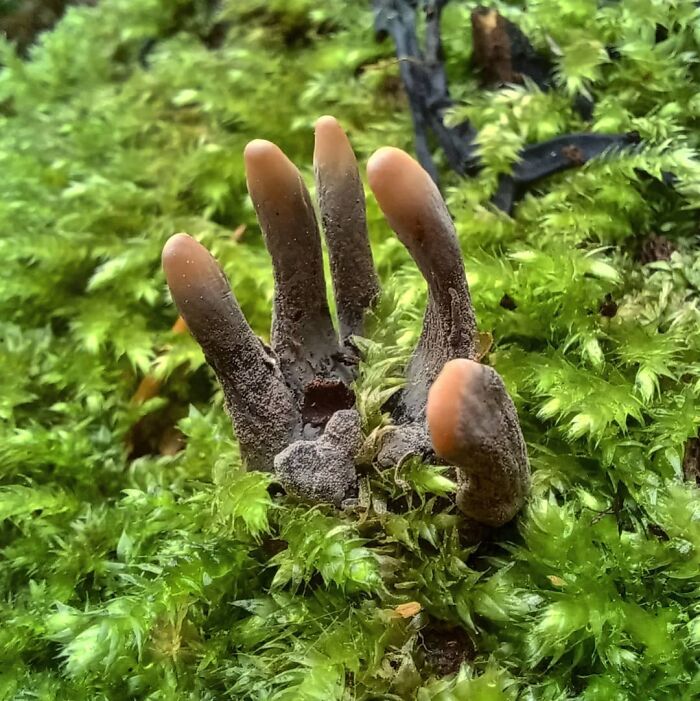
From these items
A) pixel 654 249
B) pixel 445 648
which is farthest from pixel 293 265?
pixel 654 249

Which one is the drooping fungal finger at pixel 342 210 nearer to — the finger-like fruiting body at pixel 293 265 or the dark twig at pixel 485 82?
the finger-like fruiting body at pixel 293 265

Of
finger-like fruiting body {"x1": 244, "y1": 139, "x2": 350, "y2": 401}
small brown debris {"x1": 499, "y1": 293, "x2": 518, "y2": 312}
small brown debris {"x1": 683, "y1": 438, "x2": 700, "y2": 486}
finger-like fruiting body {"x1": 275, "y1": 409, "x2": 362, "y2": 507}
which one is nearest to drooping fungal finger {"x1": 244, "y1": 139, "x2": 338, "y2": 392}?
finger-like fruiting body {"x1": 244, "y1": 139, "x2": 350, "y2": 401}

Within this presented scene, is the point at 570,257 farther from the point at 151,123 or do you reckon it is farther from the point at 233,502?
the point at 151,123

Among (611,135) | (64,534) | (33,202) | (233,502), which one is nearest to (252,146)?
(233,502)

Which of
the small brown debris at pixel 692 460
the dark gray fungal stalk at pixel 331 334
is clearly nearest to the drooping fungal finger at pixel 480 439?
the dark gray fungal stalk at pixel 331 334

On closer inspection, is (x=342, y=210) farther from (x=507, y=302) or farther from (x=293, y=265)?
(x=507, y=302)

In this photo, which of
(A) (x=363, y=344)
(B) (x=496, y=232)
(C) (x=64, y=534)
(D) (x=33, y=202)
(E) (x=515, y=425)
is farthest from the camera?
(D) (x=33, y=202)

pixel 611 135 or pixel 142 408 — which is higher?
pixel 611 135
